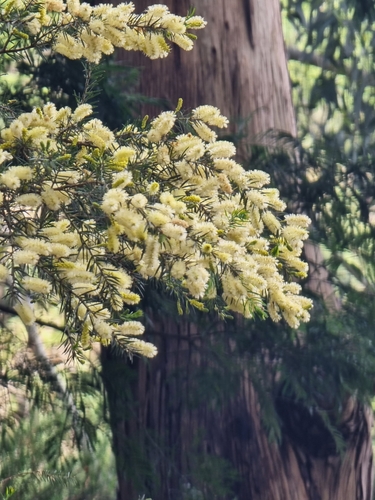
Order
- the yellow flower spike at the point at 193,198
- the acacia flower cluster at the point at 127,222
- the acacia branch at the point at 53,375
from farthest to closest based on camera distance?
the acacia branch at the point at 53,375
the yellow flower spike at the point at 193,198
the acacia flower cluster at the point at 127,222

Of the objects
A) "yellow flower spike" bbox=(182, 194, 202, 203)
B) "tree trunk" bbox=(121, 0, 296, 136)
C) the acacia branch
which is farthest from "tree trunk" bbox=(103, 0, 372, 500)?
"yellow flower spike" bbox=(182, 194, 202, 203)

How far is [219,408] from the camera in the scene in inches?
157

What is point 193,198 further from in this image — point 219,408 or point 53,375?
point 219,408

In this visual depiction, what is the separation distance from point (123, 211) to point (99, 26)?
690 mm

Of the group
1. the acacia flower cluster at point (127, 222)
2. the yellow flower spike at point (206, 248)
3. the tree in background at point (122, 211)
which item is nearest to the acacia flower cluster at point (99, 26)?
the tree in background at point (122, 211)

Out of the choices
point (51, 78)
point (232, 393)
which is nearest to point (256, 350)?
point (232, 393)

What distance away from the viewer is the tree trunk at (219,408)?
4090 millimetres

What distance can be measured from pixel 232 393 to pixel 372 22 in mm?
3780

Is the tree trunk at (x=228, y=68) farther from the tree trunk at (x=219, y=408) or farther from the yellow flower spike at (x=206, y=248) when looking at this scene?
the yellow flower spike at (x=206, y=248)

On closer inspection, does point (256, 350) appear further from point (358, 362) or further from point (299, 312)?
point (299, 312)

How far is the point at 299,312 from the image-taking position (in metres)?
2.22

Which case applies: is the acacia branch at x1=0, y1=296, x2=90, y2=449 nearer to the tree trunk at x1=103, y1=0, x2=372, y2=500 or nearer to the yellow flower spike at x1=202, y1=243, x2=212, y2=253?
the tree trunk at x1=103, y1=0, x2=372, y2=500

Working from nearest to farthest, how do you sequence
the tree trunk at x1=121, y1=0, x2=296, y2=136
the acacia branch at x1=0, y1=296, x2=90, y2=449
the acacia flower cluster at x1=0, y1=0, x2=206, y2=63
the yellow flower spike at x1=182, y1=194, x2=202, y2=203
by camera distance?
1. the yellow flower spike at x1=182, y1=194, x2=202, y2=203
2. the acacia flower cluster at x1=0, y1=0, x2=206, y2=63
3. the acacia branch at x1=0, y1=296, x2=90, y2=449
4. the tree trunk at x1=121, y1=0, x2=296, y2=136

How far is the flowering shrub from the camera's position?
75.8 inches
